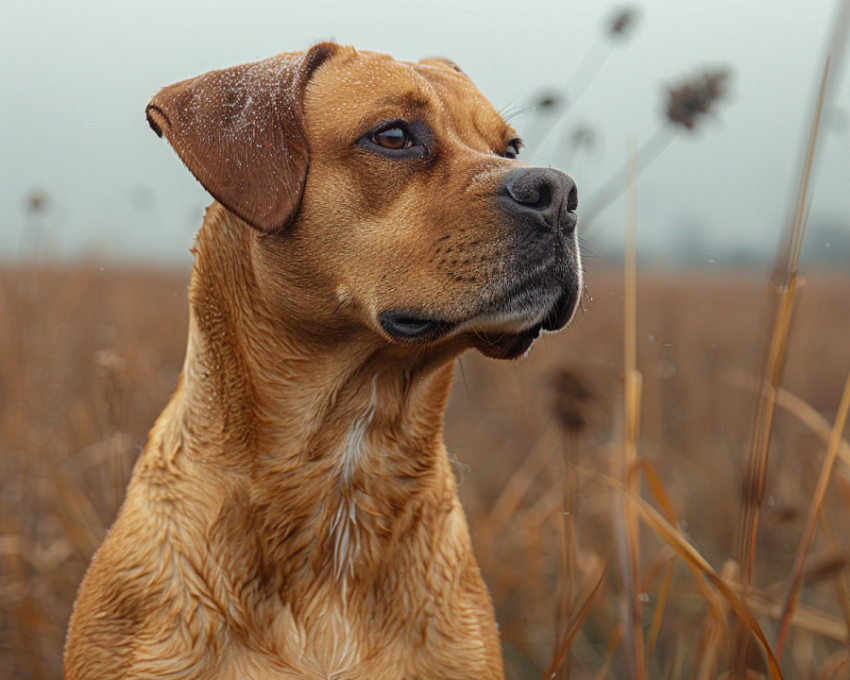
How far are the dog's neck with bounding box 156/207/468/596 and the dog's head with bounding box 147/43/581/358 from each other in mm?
126

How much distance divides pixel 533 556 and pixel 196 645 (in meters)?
2.23

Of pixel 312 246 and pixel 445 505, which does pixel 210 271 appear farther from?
pixel 445 505

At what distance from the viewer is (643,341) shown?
21.3 feet

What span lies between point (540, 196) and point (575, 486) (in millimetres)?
820

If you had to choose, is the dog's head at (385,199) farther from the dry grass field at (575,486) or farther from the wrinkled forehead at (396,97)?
the dry grass field at (575,486)

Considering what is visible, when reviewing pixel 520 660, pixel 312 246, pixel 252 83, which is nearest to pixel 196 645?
pixel 312 246

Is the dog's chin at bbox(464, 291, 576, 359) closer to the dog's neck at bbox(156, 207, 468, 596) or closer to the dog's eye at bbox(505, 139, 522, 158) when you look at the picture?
the dog's neck at bbox(156, 207, 468, 596)

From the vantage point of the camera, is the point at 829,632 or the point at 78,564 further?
the point at 78,564

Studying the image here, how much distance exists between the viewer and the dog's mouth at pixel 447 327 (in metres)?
2.09

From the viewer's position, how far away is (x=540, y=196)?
6.64 ft

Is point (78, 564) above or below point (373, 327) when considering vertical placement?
below

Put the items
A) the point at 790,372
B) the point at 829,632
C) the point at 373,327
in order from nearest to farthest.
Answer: the point at 373,327 < the point at 829,632 < the point at 790,372

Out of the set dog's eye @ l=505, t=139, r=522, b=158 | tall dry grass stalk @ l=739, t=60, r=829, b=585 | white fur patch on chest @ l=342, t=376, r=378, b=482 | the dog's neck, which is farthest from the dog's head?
tall dry grass stalk @ l=739, t=60, r=829, b=585

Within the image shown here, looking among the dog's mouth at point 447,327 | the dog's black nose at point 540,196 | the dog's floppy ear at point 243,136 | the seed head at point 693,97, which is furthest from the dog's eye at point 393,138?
the seed head at point 693,97
